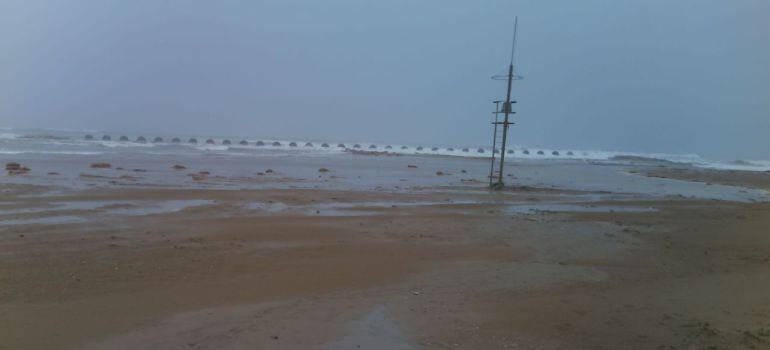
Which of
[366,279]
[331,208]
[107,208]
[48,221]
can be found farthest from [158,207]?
[366,279]

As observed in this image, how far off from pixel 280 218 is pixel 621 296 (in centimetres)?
675

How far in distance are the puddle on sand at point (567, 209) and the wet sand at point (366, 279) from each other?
1299 millimetres

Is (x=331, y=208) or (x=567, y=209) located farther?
(x=567, y=209)

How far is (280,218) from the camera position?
1064 centimetres

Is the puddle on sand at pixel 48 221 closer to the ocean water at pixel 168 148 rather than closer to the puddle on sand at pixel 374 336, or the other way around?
the puddle on sand at pixel 374 336

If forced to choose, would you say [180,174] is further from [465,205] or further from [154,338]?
[154,338]

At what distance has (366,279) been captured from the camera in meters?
6.41

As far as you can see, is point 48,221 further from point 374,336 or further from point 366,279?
point 374,336

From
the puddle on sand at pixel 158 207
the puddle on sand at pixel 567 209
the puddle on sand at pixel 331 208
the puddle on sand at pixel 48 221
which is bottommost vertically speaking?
the puddle on sand at pixel 48 221

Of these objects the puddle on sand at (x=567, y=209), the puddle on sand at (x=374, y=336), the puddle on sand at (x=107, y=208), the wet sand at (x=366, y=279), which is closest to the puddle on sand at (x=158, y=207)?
the puddle on sand at (x=107, y=208)

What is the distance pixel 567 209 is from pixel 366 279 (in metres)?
9.41

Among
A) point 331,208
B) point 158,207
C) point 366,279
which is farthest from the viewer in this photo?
point 331,208

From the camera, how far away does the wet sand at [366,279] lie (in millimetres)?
4547

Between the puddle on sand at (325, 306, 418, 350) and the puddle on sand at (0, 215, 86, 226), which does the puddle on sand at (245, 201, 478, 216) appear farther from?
the puddle on sand at (325, 306, 418, 350)
